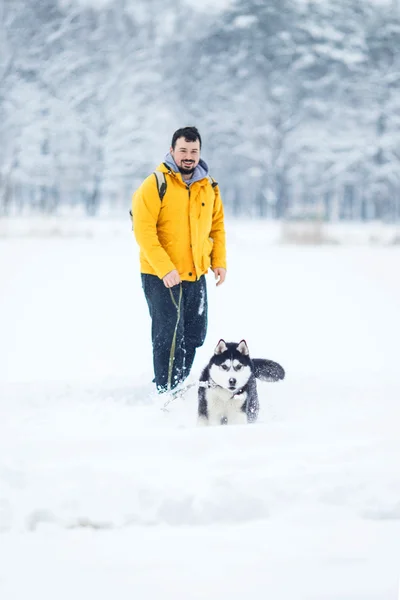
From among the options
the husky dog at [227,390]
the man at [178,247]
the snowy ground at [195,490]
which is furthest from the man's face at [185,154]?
the snowy ground at [195,490]

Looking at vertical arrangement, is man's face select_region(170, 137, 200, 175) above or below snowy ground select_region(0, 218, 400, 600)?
above

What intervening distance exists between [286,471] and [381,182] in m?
21.9

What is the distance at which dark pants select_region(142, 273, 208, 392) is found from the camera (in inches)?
143

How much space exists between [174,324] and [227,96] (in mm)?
21061

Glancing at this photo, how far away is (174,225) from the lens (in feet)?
11.8

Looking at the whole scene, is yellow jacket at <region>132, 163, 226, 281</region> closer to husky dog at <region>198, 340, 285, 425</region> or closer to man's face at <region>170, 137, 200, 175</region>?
man's face at <region>170, 137, 200, 175</region>

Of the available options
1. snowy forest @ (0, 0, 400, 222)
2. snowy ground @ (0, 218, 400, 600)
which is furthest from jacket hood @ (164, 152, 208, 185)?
snowy forest @ (0, 0, 400, 222)

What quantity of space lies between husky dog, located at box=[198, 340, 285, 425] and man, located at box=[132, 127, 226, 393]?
395 millimetres

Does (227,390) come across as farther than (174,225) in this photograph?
No

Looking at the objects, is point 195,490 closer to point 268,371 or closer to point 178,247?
point 268,371

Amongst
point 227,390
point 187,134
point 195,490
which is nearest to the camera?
point 195,490

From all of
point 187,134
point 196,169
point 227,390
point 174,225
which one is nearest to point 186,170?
point 196,169

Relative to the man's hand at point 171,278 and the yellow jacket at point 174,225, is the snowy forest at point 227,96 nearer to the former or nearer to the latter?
the yellow jacket at point 174,225

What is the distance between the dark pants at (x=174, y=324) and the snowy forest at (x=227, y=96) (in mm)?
18944
